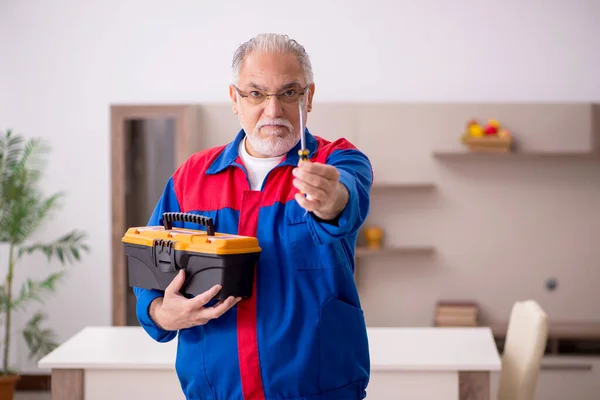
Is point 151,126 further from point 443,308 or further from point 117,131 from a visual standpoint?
point 443,308

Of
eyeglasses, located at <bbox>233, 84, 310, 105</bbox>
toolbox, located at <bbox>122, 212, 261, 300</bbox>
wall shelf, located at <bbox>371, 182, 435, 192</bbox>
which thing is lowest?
toolbox, located at <bbox>122, 212, 261, 300</bbox>

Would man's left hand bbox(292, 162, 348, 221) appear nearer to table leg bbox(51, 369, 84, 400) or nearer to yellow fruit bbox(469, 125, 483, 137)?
table leg bbox(51, 369, 84, 400)

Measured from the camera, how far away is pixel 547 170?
4.74 metres

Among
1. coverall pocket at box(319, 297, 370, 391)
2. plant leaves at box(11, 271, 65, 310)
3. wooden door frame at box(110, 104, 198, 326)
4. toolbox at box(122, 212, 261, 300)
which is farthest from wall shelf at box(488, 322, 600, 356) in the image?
toolbox at box(122, 212, 261, 300)

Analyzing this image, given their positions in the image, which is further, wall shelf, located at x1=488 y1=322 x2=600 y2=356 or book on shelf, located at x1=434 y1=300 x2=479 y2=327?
book on shelf, located at x1=434 y1=300 x2=479 y2=327

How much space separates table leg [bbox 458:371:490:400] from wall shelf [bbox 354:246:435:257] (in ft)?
6.20

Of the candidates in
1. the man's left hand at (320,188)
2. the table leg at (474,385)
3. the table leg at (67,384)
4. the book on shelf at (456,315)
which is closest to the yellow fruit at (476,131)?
the book on shelf at (456,315)

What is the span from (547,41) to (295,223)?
12.5 ft

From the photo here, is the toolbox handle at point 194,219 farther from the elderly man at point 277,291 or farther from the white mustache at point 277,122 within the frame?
the white mustache at point 277,122

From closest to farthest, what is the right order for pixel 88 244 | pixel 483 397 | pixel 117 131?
1. pixel 483 397
2. pixel 117 131
3. pixel 88 244

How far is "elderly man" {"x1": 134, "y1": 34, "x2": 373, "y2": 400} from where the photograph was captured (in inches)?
59.0

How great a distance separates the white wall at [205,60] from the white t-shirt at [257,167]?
11.0 ft

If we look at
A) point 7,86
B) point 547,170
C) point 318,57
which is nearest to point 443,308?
point 547,170

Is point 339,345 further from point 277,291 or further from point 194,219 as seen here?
point 194,219
